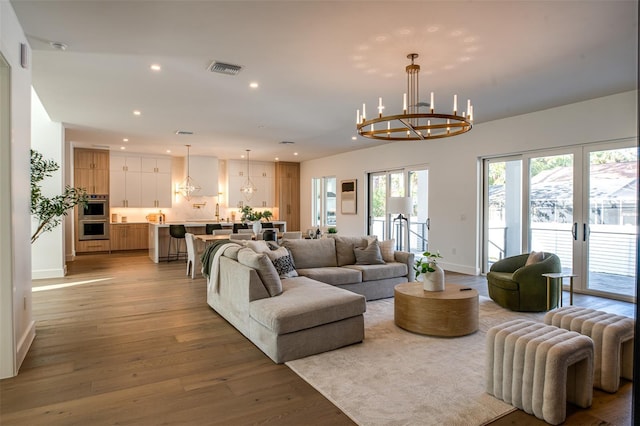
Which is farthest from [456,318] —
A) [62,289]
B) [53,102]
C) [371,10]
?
[53,102]

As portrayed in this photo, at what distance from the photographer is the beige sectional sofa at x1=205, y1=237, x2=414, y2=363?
3.25m

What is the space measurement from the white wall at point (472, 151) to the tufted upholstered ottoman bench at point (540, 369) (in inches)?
162

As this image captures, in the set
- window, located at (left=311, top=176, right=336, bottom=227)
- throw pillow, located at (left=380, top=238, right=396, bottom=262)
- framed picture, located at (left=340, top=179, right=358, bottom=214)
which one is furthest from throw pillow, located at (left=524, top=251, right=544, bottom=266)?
window, located at (left=311, top=176, right=336, bottom=227)

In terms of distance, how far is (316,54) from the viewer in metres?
3.86

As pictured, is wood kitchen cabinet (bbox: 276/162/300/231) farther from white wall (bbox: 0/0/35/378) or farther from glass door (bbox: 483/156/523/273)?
white wall (bbox: 0/0/35/378)

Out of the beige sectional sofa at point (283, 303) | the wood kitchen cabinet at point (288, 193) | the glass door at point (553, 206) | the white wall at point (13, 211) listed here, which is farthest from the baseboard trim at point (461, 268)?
the white wall at point (13, 211)

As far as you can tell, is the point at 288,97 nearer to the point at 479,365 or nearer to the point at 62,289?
the point at 479,365

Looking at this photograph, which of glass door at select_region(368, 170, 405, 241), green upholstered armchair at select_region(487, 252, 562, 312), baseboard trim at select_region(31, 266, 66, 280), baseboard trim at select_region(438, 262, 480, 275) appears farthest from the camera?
glass door at select_region(368, 170, 405, 241)

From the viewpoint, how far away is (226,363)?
10.4ft

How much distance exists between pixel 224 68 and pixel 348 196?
687 cm

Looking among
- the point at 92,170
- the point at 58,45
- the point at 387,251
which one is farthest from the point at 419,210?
the point at 92,170

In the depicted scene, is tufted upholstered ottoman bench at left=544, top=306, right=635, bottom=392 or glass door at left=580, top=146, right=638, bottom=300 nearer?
tufted upholstered ottoman bench at left=544, top=306, right=635, bottom=392

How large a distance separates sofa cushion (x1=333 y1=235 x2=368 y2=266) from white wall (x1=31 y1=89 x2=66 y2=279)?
5.25 m

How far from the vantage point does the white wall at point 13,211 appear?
9.45 feet
